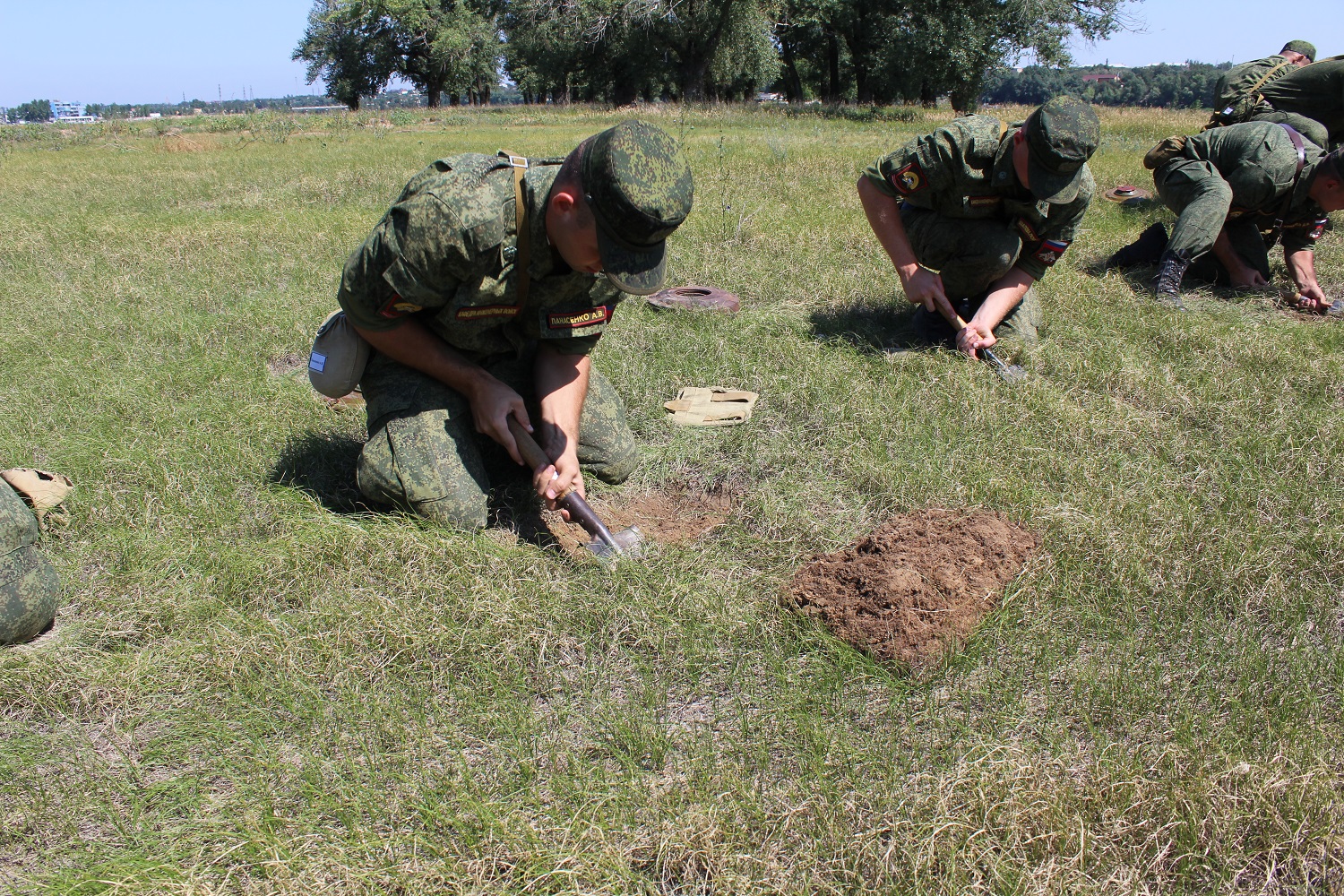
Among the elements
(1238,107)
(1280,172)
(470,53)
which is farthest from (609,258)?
(470,53)

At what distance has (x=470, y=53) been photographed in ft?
144

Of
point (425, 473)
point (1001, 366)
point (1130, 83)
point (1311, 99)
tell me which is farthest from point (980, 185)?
point (1130, 83)

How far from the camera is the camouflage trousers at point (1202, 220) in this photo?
5254mm

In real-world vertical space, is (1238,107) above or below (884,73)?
below

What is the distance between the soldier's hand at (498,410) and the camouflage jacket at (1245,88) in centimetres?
633

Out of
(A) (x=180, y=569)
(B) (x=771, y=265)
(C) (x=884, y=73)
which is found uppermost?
(C) (x=884, y=73)

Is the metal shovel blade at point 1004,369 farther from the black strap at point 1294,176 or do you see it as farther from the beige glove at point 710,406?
the black strap at point 1294,176

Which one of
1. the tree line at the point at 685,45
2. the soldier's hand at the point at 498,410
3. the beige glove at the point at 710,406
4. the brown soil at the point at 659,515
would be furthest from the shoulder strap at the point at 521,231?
the tree line at the point at 685,45

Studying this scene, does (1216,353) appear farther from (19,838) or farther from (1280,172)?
(19,838)

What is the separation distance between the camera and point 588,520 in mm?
2771

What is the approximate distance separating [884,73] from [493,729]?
3013 cm

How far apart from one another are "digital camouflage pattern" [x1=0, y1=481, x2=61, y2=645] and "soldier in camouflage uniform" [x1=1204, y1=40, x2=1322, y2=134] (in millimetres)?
7537

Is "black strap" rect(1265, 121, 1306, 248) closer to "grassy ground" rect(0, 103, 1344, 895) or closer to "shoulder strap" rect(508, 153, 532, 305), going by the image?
"grassy ground" rect(0, 103, 1344, 895)

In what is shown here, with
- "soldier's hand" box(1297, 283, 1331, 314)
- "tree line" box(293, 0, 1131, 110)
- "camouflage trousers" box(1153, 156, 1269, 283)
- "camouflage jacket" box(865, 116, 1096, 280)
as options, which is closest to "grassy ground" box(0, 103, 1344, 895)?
"camouflage jacket" box(865, 116, 1096, 280)
